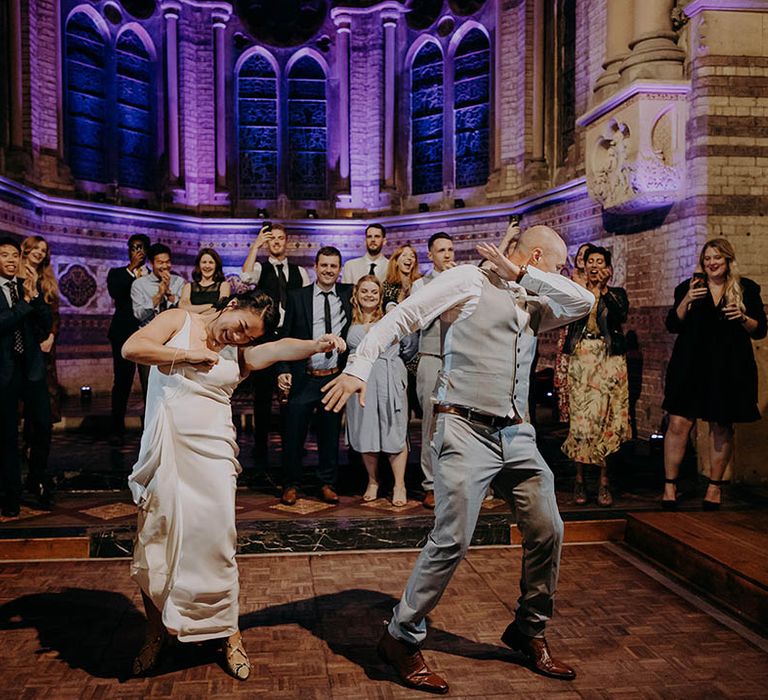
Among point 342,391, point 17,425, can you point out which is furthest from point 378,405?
point 342,391

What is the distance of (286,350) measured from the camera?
313 cm

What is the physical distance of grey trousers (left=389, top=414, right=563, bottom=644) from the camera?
301 cm

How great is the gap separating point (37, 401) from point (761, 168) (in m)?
6.78

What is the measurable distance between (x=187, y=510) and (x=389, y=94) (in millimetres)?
12941

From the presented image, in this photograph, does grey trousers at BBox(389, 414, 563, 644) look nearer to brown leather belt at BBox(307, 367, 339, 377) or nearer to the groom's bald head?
the groom's bald head

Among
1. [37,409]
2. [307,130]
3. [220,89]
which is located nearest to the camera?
[37,409]

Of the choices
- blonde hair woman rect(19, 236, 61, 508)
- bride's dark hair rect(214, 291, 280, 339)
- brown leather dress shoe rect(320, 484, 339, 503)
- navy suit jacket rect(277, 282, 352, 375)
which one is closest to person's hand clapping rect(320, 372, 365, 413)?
bride's dark hair rect(214, 291, 280, 339)

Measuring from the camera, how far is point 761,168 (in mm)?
7371

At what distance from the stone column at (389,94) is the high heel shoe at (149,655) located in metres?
12.4

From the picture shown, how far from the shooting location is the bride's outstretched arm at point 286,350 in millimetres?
2957

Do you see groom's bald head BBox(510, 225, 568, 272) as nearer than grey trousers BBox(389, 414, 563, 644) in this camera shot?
No

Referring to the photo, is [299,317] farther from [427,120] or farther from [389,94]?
[389,94]

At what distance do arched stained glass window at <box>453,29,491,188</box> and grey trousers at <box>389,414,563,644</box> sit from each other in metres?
11.3

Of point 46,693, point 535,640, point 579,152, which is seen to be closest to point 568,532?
point 535,640
